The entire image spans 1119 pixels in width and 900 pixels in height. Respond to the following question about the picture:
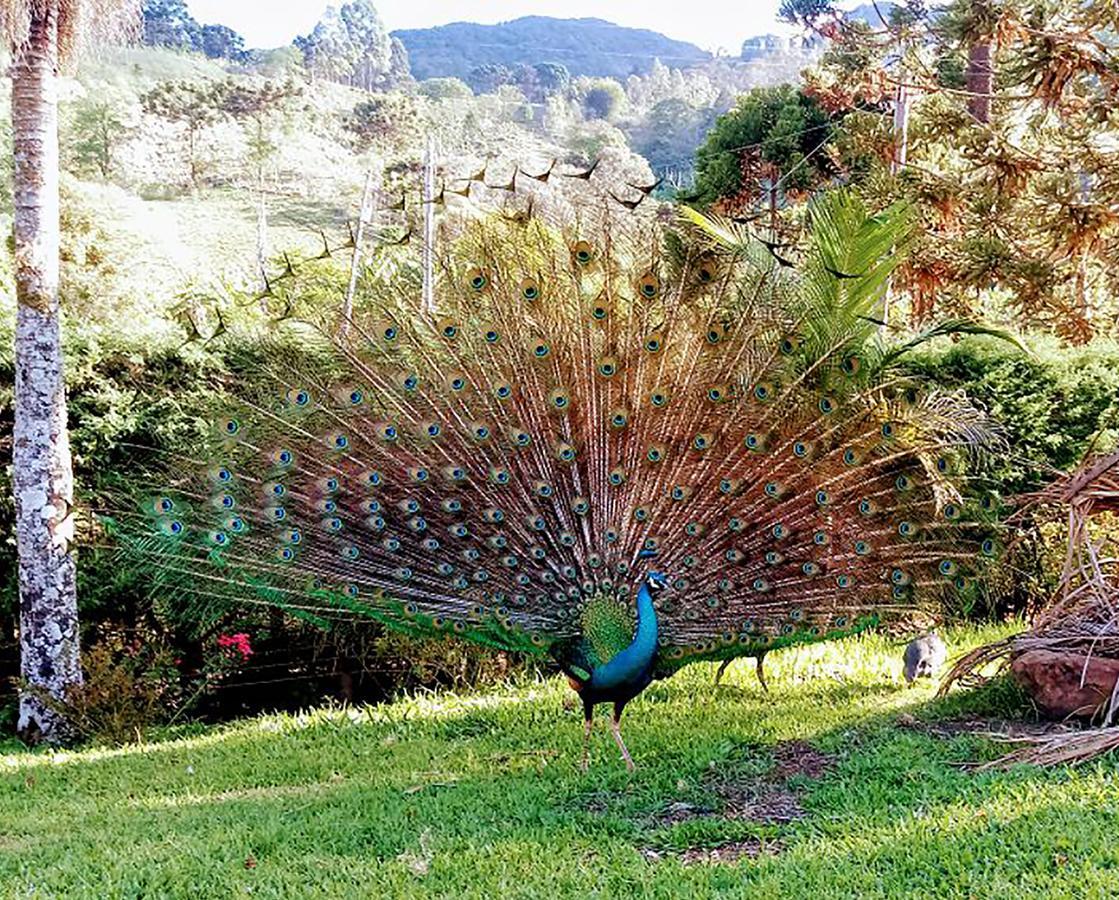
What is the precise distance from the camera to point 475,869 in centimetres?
471

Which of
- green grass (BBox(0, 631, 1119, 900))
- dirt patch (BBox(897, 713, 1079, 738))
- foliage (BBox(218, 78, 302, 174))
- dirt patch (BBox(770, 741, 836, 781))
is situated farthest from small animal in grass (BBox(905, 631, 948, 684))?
foliage (BBox(218, 78, 302, 174))

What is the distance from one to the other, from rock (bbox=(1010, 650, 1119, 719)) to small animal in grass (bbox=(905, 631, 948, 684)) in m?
1.17

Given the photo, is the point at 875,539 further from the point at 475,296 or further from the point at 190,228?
the point at 190,228

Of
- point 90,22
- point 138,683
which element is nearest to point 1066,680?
point 138,683

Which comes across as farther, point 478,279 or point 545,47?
point 545,47

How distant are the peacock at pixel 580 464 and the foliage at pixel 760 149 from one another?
7.83m

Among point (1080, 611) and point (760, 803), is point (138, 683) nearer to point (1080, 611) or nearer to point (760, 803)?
point (760, 803)

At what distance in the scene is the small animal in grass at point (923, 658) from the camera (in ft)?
25.2

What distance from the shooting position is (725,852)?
494 cm

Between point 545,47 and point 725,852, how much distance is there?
369ft

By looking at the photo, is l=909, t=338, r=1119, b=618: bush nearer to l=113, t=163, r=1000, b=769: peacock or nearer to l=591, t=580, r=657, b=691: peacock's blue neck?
l=113, t=163, r=1000, b=769: peacock

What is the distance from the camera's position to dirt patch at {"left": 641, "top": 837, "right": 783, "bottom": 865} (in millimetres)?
4809

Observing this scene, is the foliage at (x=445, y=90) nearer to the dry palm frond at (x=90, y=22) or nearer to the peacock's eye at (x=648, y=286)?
the dry palm frond at (x=90, y=22)

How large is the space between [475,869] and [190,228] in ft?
131
